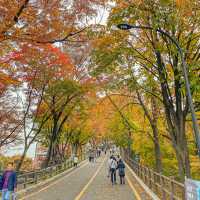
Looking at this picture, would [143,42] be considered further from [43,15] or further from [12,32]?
[12,32]

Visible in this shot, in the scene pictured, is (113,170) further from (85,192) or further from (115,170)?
(85,192)

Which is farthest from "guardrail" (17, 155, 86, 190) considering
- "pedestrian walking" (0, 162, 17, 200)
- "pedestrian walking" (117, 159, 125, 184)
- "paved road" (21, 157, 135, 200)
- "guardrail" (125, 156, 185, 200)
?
"pedestrian walking" (0, 162, 17, 200)

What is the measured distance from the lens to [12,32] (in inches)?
408

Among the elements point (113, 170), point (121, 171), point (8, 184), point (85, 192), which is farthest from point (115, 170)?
point (8, 184)

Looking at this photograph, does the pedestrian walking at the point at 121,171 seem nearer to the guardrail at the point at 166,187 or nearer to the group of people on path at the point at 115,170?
the group of people on path at the point at 115,170

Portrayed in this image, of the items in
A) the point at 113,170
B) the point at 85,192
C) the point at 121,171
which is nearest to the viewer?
the point at 85,192

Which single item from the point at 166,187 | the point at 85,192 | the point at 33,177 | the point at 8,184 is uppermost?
the point at 33,177

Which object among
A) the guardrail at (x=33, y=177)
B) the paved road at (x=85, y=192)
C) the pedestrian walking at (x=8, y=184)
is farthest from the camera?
the guardrail at (x=33, y=177)

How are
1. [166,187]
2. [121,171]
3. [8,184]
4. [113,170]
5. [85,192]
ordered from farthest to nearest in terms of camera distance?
[113,170] < [121,171] < [85,192] < [166,187] < [8,184]

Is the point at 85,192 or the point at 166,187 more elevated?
the point at 166,187

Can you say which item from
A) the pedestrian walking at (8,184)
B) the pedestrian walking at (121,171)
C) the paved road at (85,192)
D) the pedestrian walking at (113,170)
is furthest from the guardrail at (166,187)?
the pedestrian walking at (8,184)

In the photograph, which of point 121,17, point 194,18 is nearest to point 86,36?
point 121,17

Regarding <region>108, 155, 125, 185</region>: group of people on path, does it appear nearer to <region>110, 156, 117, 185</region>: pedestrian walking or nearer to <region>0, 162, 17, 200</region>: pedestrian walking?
<region>110, 156, 117, 185</region>: pedestrian walking

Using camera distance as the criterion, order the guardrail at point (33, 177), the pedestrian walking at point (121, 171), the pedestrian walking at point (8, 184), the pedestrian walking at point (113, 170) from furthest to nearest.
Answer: the pedestrian walking at point (113, 170) → the pedestrian walking at point (121, 171) → the guardrail at point (33, 177) → the pedestrian walking at point (8, 184)
